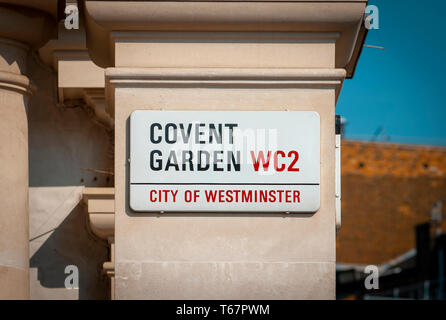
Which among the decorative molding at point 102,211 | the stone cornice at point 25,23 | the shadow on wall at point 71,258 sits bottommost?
the shadow on wall at point 71,258

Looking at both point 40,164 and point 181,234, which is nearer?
point 181,234

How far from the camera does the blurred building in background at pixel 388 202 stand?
4603 cm

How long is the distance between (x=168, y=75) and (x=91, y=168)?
5378mm

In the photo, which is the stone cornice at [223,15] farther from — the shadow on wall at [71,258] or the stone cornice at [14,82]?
the shadow on wall at [71,258]

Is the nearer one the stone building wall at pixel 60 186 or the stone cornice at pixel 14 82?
the stone cornice at pixel 14 82

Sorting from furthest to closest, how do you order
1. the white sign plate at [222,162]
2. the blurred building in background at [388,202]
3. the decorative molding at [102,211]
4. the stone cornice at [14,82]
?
the blurred building in background at [388,202], the decorative molding at [102,211], the stone cornice at [14,82], the white sign plate at [222,162]

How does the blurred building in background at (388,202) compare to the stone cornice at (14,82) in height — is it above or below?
above

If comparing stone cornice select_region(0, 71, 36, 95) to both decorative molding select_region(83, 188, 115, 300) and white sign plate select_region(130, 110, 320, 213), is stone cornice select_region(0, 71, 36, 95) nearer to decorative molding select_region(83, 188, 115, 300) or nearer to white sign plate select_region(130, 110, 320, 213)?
white sign plate select_region(130, 110, 320, 213)

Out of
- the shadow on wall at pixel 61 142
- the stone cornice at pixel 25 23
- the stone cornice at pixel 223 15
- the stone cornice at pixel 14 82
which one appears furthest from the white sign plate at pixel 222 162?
the shadow on wall at pixel 61 142

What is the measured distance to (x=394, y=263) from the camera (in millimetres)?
45656

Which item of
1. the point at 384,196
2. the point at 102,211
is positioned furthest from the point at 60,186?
the point at 384,196

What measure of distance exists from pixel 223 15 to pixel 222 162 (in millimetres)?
1137

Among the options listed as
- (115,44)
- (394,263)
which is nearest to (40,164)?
(115,44)

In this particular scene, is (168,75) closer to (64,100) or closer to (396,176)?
(64,100)
